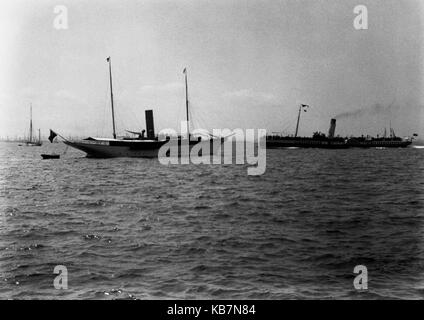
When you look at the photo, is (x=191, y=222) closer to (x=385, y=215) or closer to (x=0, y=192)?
(x=385, y=215)

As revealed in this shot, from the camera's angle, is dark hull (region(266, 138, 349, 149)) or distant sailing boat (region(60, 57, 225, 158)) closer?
distant sailing boat (region(60, 57, 225, 158))

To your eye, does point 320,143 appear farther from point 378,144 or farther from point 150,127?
point 150,127

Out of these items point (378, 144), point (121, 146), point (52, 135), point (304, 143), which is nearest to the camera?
point (52, 135)

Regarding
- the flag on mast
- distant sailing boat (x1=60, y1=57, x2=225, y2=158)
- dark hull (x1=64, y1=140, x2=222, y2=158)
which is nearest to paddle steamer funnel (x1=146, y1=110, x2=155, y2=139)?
distant sailing boat (x1=60, y1=57, x2=225, y2=158)

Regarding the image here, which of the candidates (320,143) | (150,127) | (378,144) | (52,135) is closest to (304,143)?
(320,143)

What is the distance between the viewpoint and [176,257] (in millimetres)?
12344

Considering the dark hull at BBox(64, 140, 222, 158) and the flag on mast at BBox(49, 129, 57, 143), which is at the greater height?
the flag on mast at BBox(49, 129, 57, 143)

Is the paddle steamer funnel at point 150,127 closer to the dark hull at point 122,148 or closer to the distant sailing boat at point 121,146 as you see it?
the distant sailing boat at point 121,146

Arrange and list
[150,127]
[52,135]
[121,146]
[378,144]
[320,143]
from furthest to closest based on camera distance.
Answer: [378,144], [320,143], [150,127], [121,146], [52,135]

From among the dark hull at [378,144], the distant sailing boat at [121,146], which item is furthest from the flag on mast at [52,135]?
the dark hull at [378,144]

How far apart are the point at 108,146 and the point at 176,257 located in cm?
5425

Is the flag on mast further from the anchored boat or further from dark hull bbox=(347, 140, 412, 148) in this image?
dark hull bbox=(347, 140, 412, 148)

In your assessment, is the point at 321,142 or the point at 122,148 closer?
the point at 122,148
